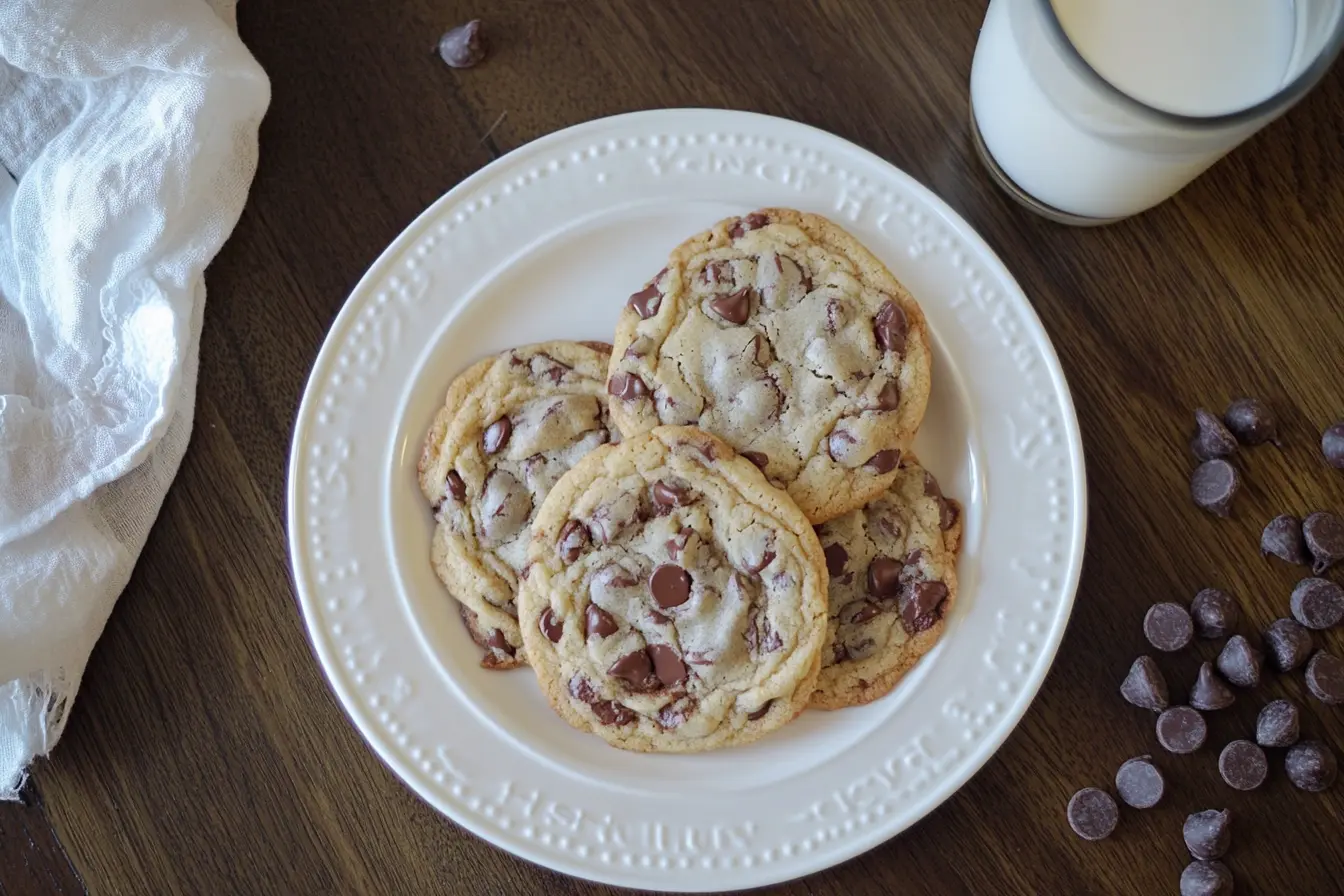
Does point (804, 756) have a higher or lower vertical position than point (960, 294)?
lower

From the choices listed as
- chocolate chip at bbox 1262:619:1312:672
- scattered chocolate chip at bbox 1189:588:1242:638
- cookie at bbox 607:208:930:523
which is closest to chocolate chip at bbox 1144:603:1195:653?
scattered chocolate chip at bbox 1189:588:1242:638

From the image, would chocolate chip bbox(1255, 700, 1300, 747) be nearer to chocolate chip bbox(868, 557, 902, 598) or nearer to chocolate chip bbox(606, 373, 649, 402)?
chocolate chip bbox(868, 557, 902, 598)

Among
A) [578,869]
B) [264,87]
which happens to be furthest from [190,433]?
[578,869]

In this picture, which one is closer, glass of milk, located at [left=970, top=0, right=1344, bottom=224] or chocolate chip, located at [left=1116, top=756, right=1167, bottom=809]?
glass of milk, located at [left=970, top=0, right=1344, bottom=224]

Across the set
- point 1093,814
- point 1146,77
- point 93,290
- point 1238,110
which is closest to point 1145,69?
point 1146,77

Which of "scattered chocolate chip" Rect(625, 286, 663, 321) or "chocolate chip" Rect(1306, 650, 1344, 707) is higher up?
"scattered chocolate chip" Rect(625, 286, 663, 321)

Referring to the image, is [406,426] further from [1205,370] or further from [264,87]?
[1205,370]

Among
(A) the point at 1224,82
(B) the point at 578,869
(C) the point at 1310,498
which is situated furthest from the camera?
(C) the point at 1310,498

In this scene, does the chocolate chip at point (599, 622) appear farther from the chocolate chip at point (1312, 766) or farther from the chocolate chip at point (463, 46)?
the chocolate chip at point (1312, 766)

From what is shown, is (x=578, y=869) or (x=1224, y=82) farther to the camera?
Result: (x=578, y=869)
